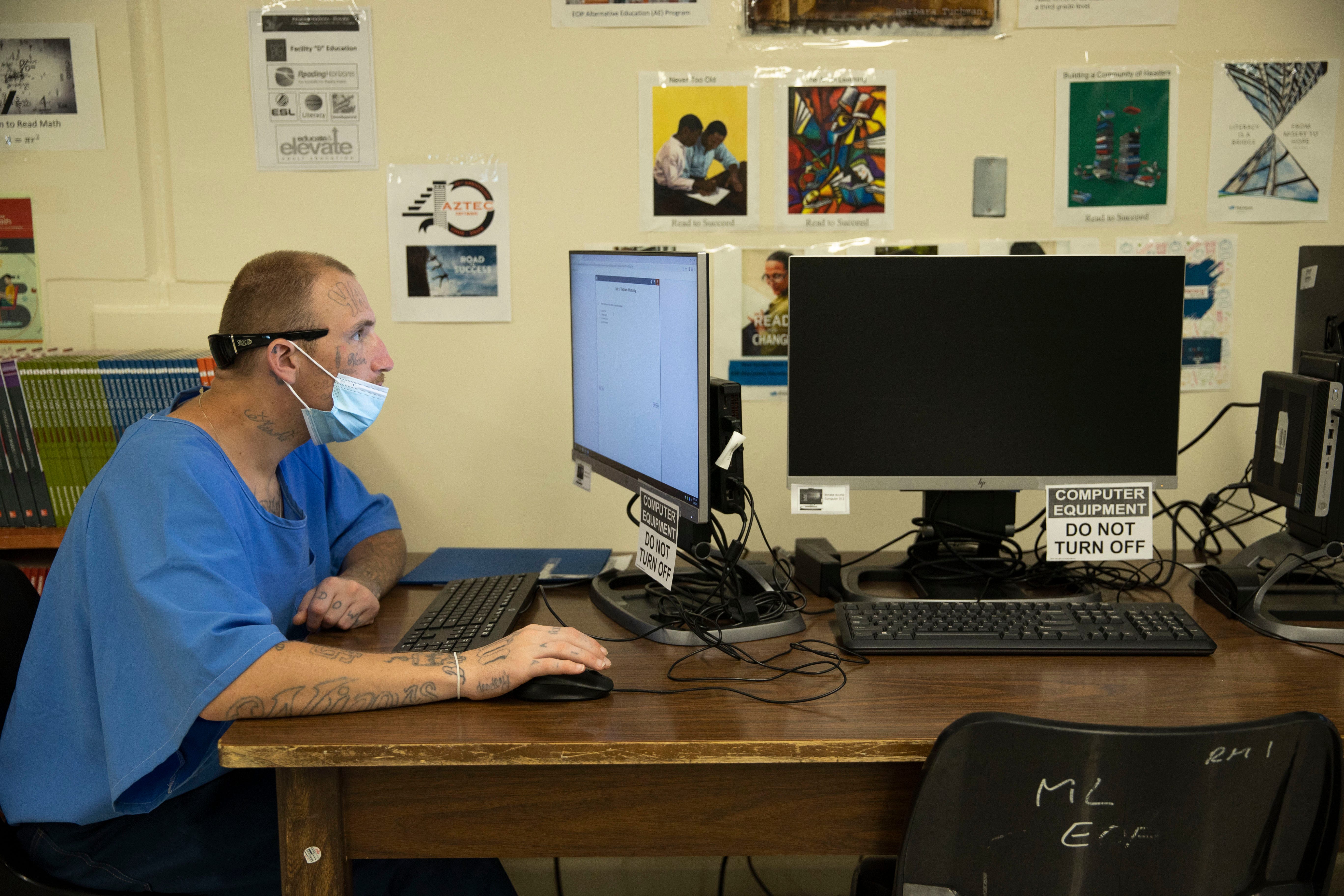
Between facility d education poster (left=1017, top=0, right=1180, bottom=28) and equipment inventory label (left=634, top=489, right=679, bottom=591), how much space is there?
126 cm

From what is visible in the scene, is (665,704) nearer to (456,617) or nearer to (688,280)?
(456,617)

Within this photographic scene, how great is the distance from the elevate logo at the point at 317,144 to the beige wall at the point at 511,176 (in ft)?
0.12

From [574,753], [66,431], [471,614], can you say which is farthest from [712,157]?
[66,431]

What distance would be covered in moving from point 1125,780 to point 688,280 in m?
0.81

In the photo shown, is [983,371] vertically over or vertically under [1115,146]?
under

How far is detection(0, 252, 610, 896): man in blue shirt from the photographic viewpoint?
116 centimetres

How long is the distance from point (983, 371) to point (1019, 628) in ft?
1.38

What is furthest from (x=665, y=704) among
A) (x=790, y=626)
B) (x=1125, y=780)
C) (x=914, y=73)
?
(x=914, y=73)

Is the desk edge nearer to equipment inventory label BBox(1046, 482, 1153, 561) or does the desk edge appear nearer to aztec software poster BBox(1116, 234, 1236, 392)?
equipment inventory label BBox(1046, 482, 1153, 561)

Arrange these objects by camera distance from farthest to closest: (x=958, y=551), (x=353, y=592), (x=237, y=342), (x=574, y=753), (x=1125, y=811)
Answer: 1. (x=958, y=551)
2. (x=353, y=592)
3. (x=237, y=342)
4. (x=574, y=753)
5. (x=1125, y=811)

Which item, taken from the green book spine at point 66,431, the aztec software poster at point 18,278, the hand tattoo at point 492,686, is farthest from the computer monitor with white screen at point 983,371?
the aztec software poster at point 18,278

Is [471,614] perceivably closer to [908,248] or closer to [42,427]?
[42,427]

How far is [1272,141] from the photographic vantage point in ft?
6.36

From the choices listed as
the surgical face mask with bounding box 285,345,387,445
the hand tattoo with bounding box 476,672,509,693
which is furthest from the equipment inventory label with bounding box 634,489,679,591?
the surgical face mask with bounding box 285,345,387,445
